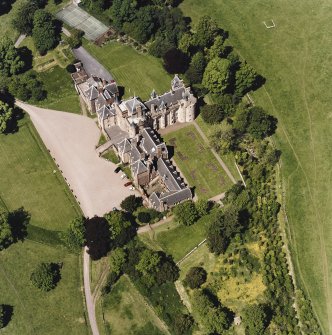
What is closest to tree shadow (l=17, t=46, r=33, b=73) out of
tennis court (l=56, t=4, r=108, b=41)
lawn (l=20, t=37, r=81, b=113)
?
lawn (l=20, t=37, r=81, b=113)

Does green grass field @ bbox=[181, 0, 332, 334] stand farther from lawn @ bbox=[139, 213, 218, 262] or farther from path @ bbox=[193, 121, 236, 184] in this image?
lawn @ bbox=[139, 213, 218, 262]

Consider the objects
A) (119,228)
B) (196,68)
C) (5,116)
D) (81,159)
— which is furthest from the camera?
(196,68)

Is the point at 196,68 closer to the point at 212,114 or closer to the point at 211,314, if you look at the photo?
the point at 212,114

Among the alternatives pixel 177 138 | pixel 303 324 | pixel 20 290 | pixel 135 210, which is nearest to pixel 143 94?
pixel 177 138

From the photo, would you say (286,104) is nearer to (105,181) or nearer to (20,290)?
(105,181)

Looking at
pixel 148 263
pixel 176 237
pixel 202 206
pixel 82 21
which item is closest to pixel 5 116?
pixel 82 21

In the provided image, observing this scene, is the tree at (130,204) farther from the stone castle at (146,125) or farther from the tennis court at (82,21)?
the tennis court at (82,21)

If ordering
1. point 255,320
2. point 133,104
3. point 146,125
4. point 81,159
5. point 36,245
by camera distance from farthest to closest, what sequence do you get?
point 81,159 < point 146,125 < point 133,104 < point 36,245 < point 255,320
